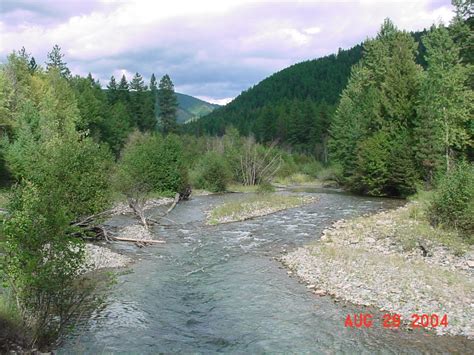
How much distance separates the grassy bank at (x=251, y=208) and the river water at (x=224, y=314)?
934 centimetres

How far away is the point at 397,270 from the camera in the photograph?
16.3m

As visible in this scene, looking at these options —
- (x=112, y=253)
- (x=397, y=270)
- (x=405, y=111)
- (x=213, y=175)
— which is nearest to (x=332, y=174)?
(x=213, y=175)

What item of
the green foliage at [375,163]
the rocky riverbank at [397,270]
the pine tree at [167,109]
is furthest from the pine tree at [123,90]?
the rocky riverbank at [397,270]

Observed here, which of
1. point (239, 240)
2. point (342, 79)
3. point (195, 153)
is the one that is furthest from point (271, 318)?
point (342, 79)

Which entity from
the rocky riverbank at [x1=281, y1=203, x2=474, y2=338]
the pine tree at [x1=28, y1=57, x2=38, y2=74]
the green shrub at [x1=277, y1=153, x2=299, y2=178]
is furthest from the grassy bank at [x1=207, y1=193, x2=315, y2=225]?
the pine tree at [x1=28, y1=57, x2=38, y2=74]

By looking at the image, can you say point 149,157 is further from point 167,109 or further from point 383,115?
point 167,109

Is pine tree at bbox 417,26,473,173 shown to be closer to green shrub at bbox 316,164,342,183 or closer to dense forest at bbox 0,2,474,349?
dense forest at bbox 0,2,474,349

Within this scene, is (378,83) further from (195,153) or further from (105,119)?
(105,119)

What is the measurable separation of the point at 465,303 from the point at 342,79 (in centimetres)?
19009

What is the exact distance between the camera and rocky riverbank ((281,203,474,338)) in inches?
520

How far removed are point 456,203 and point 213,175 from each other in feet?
140

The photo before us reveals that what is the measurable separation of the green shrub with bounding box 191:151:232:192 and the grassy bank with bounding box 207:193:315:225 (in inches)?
687

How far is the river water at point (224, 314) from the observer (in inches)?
451

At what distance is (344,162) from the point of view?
2265 inches
